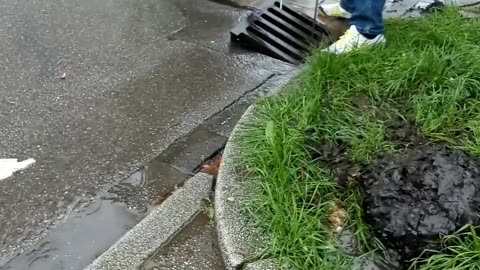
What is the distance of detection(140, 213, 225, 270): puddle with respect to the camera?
240cm

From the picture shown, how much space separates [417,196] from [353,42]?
151 cm

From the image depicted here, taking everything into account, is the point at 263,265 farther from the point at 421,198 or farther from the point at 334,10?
the point at 334,10

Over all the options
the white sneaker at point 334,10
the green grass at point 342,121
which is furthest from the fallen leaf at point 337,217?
the white sneaker at point 334,10

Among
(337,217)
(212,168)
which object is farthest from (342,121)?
(212,168)

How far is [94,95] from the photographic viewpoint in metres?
3.53

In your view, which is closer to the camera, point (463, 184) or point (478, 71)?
point (463, 184)

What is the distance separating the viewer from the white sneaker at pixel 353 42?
3.46m

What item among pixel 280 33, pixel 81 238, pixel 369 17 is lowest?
pixel 81 238

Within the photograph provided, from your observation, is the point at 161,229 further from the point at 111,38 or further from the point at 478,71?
the point at 111,38

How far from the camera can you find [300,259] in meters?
2.24

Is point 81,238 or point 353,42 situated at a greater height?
point 353,42

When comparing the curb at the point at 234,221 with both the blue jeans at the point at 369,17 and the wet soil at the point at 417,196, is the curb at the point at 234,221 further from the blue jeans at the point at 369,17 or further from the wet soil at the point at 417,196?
the blue jeans at the point at 369,17

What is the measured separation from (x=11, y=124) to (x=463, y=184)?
7.01 feet

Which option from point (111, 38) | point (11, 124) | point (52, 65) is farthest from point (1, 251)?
point (111, 38)
